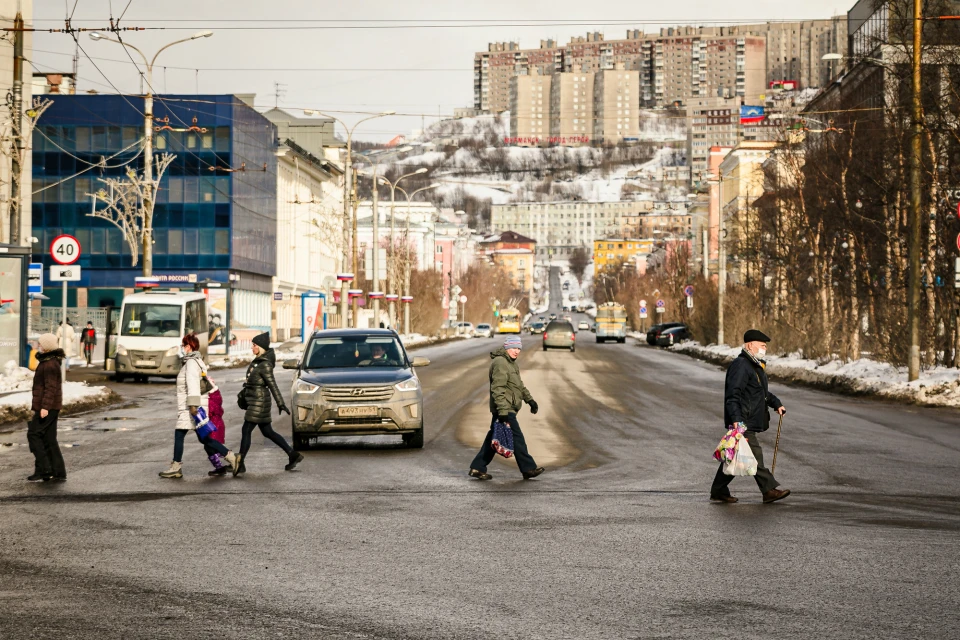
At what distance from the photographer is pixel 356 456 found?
17609 mm

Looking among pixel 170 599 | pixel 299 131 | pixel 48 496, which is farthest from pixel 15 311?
pixel 299 131

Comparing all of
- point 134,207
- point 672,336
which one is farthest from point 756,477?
point 672,336

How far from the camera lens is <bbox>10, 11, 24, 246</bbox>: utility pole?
97.3ft

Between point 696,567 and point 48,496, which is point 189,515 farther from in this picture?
point 696,567

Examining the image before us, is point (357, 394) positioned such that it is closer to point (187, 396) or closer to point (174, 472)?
→ point (187, 396)

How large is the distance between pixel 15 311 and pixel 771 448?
17837 mm

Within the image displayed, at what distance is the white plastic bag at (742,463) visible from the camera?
41.0 ft

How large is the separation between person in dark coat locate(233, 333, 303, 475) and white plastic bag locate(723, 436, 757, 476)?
541cm

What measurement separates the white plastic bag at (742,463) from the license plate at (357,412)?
246 inches

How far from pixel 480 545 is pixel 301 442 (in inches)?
346

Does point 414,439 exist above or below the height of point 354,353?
below

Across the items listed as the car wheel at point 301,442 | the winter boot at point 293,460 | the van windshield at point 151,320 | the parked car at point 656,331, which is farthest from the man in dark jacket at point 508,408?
the parked car at point 656,331

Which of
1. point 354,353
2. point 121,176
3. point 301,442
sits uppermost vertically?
point 121,176

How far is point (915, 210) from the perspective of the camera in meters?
30.6
